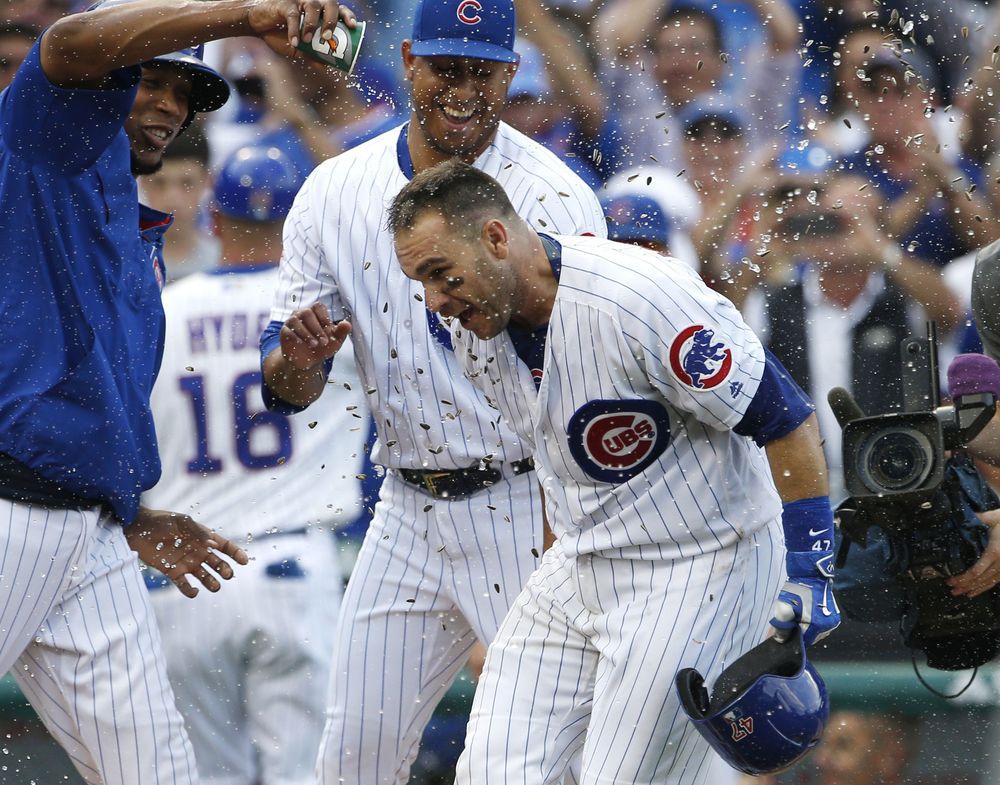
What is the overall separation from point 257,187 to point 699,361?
2.95 metres

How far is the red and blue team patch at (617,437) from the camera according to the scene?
3.82 metres

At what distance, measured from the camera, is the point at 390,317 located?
475 cm

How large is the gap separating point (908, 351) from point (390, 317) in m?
1.42

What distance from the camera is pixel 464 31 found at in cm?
480

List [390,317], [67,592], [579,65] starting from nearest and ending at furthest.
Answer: [67,592]
[390,317]
[579,65]

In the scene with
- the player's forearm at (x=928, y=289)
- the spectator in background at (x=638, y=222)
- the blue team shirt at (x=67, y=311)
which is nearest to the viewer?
the blue team shirt at (x=67, y=311)

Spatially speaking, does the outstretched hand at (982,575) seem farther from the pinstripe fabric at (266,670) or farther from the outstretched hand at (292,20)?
the outstretched hand at (292,20)

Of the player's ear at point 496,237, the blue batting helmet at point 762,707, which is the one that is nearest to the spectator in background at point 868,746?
the blue batting helmet at point 762,707

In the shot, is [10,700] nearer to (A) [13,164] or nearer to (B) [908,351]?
(A) [13,164]

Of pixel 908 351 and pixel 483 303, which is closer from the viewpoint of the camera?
pixel 483 303

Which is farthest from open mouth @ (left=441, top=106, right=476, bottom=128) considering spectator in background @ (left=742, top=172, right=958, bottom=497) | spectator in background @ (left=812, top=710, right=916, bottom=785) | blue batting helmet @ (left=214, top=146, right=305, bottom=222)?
spectator in background @ (left=812, top=710, right=916, bottom=785)

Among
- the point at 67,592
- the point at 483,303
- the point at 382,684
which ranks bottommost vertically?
the point at 382,684

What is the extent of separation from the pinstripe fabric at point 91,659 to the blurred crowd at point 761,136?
6.70 ft

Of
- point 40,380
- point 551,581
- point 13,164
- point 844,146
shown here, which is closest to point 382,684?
point 551,581
